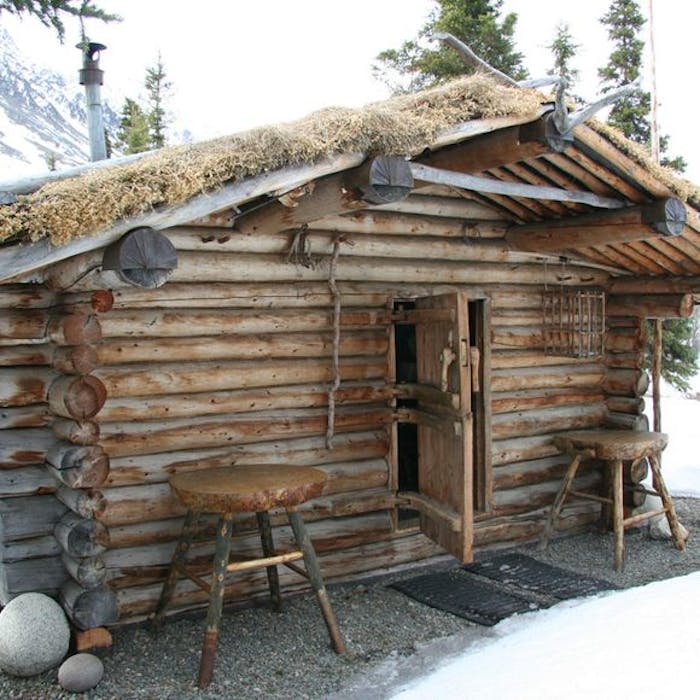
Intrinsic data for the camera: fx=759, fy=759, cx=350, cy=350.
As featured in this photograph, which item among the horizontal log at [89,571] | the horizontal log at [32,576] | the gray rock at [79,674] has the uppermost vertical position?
the horizontal log at [89,571]

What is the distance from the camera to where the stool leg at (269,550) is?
580 centimetres

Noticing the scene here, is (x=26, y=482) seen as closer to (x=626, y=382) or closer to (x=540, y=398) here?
(x=540, y=398)

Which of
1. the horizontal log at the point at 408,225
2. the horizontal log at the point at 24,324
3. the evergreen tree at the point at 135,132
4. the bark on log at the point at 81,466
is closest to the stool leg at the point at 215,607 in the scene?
the bark on log at the point at 81,466

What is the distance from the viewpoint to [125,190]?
4.03 m

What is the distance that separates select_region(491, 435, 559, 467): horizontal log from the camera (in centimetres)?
748

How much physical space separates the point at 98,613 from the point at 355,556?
235 centimetres

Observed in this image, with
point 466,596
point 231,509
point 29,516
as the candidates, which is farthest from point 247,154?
point 466,596

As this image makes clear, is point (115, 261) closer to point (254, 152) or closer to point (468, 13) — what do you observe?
point (254, 152)

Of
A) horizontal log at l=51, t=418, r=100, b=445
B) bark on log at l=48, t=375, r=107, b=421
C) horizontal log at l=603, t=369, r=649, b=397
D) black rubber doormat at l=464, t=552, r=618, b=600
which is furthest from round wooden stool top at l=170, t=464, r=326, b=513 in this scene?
horizontal log at l=603, t=369, r=649, b=397

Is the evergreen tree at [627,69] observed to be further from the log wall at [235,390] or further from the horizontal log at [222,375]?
the horizontal log at [222,375]

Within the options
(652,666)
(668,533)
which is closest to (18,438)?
(652,666)

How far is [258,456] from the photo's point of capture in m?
6.17

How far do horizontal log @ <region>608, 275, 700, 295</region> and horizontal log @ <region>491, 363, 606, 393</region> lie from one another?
883 millimetres

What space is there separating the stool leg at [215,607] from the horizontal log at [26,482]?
1398mm
